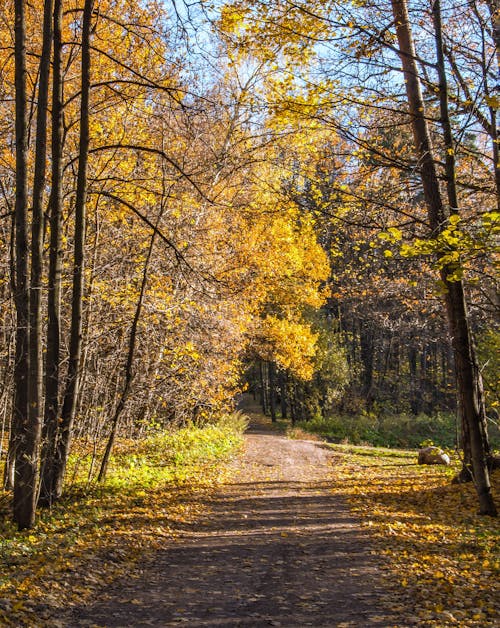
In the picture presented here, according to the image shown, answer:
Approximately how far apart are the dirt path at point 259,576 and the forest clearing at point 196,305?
43mm

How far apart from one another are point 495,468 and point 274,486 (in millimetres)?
4693

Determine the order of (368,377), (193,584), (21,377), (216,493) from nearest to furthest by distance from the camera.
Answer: (193,584) → (21,377) → (216,493) → (368,377)

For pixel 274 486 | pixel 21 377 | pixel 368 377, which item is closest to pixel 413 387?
pixel 368 377

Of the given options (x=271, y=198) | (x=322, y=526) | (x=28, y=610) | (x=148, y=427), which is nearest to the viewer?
(x=28, y=610)

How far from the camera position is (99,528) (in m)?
6.71

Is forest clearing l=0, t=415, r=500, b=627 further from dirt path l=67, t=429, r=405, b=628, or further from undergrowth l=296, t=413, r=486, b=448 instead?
undergrowth l=296, t=413, r=486, b=448

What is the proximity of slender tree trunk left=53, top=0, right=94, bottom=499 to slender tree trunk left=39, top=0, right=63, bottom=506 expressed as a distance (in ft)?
0.49

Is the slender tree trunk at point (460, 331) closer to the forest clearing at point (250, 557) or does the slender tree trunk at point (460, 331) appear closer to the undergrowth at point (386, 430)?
the forest clearing at point (250, 557)

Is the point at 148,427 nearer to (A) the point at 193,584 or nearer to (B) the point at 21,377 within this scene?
(B) the point at 21,377

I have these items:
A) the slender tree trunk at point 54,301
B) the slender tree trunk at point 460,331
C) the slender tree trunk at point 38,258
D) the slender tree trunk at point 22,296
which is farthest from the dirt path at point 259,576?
the slender tree trunk at point 38,258

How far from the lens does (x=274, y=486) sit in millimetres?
10781

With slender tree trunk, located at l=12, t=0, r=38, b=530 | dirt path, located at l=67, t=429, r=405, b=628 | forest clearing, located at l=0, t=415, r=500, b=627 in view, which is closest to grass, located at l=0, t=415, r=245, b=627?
forest clearing, located at l=0, t=415, r=500, b=627

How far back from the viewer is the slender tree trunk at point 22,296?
6094mm

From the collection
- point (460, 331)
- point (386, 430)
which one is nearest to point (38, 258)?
point (460, 331)
